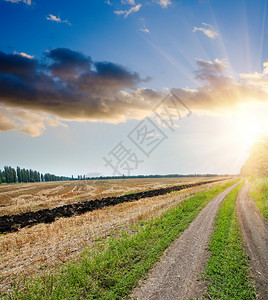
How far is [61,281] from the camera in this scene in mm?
7883

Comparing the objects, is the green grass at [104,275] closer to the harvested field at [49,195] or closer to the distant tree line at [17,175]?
the harvested field at [49,195]

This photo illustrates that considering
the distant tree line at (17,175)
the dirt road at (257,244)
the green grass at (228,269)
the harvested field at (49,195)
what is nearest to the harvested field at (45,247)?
the green grass at (228,269)

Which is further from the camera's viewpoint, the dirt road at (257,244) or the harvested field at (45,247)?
the harvested field at (45,247)

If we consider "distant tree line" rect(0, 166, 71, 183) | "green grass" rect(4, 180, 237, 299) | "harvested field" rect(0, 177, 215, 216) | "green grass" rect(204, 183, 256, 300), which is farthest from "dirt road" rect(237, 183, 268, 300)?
"distant tree line" rect(0, 166, 71, 183)

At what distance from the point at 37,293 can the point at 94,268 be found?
7.72ft

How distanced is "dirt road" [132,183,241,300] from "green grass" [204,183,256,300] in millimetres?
390

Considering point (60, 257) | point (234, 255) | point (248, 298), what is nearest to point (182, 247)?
point (234, 255)

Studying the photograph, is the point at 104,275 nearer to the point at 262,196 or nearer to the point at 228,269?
the point at 228,269

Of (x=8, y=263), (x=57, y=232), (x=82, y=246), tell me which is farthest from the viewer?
(x=57, y=232)

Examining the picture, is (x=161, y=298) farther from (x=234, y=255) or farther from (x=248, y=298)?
(x=234, y=255)

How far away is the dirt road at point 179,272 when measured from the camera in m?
6.63

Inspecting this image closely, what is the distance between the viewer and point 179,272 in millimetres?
7895

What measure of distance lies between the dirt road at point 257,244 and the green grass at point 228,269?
0.29 meters

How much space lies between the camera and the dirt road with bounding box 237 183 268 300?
7.22 metres
